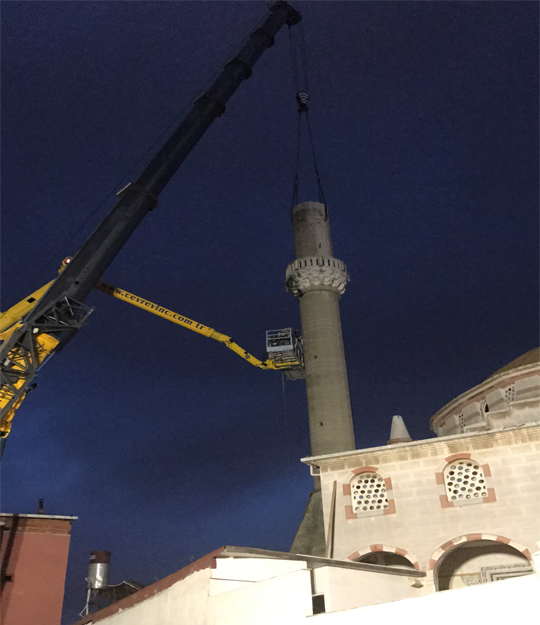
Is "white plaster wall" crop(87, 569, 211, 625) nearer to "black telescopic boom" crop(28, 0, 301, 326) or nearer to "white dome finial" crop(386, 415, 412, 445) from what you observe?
"white dome finial" crop(386, 415, 412, 445)

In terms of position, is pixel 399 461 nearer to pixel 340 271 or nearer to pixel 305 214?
pixel 340 271

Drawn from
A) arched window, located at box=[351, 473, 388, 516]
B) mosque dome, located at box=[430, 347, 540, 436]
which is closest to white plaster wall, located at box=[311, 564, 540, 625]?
arched window, located at box=[351, 473, 388, 516]

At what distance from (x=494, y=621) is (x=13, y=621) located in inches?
625

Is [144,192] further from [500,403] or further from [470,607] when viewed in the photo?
[470,607]

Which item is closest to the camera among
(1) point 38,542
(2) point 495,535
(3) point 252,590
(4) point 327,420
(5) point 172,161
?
(3) point 252,590

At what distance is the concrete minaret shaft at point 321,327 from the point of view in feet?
115

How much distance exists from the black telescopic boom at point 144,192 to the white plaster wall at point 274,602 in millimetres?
15206

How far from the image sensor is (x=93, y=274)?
79.4 feet

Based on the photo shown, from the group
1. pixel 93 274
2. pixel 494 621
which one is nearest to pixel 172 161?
pixel 93 274

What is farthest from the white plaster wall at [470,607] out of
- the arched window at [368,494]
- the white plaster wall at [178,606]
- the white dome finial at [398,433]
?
the white dome finial at [398,433]

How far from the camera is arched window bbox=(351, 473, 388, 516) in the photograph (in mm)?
18469

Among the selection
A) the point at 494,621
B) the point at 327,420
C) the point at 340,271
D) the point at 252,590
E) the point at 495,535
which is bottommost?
the point at 494,621

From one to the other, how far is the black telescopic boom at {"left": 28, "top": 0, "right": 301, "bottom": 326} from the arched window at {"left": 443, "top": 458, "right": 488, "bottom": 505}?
15051 millimetres

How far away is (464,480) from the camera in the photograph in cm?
1803
